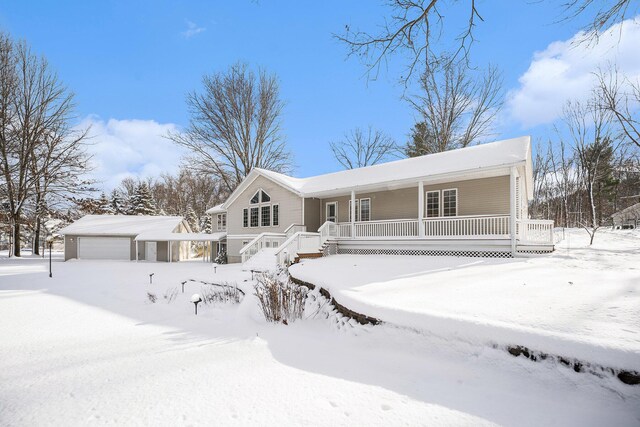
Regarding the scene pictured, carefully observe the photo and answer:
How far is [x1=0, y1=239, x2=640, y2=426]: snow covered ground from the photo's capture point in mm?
2701

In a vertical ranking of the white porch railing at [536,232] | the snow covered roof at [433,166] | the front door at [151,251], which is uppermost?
the snow covered roof at [433,166]

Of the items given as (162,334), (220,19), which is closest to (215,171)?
(220,19)

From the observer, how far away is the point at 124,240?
26.3 metres

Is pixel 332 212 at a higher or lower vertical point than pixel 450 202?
lower

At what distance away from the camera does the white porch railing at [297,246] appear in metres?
13.7

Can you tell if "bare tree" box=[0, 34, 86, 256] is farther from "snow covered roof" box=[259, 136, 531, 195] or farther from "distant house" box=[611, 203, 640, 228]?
"distant house" box=[611, 203, 640, 228]

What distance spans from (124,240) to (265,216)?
48.6ft

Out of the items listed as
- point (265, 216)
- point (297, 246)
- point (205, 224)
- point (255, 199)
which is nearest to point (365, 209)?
point (297, 246)

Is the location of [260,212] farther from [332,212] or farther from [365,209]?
[365,209]

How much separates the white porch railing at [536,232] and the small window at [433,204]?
3.40 metres

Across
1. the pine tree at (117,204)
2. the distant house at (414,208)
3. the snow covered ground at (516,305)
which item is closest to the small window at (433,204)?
the distant house at (414,208)

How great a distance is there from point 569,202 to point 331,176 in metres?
32.9

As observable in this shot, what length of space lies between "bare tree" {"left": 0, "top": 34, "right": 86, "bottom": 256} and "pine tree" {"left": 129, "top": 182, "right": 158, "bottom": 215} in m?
12.6

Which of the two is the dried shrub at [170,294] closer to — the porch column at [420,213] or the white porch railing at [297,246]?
the white porch railing at [297,246]
